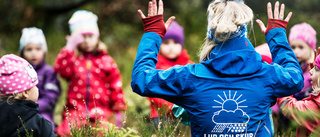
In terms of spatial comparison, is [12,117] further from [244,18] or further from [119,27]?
[119,27]

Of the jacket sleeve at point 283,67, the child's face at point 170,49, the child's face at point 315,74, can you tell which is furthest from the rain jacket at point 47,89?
the child's face at point 315,74

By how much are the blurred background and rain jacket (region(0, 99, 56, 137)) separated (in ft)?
19.0

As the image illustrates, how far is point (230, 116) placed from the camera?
8.14 feet

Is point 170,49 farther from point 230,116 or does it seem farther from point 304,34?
point 230,116

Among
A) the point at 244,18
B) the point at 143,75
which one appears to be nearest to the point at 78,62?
the point at 143,75

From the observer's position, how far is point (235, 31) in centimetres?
252

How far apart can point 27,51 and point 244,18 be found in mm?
3592

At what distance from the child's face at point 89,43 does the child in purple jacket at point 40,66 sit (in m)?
0.56

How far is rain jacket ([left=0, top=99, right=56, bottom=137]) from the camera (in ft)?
9.93

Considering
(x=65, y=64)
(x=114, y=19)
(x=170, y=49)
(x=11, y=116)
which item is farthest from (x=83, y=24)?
(x=114, y=19)

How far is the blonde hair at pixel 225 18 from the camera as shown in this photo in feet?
8.15

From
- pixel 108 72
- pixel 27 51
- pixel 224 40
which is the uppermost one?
pixel 224 40

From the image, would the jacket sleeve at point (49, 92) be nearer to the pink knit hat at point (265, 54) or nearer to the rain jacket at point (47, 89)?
the rain jacket at point (47, 89)

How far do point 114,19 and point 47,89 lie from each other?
9.41 metres
